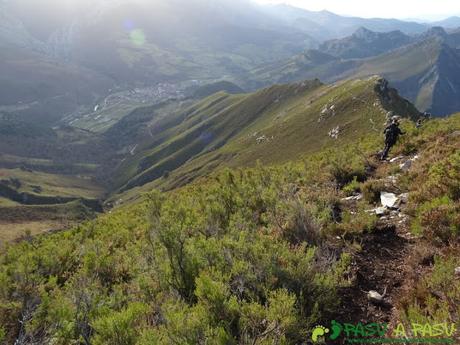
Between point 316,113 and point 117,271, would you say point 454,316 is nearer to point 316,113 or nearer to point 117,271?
point 117,271

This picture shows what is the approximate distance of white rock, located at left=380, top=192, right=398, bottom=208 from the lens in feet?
49.5

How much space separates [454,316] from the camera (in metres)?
7.03

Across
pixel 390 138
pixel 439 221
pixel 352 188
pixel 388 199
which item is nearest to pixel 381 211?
pixel 388 199

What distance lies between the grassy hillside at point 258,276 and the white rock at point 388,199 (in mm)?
582

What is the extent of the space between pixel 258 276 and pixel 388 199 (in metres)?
8.59

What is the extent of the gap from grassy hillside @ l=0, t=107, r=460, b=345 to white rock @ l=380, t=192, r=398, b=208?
0.58 meters

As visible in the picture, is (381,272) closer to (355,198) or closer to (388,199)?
(388,199)

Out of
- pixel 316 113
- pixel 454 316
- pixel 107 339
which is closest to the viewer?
pixel 454 316

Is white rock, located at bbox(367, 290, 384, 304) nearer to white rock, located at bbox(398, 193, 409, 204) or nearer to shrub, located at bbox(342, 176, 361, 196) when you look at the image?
white rock, located at bbox(398, 193, 409, 204)

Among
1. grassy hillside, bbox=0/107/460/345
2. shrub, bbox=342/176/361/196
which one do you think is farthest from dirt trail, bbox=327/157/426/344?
shrub, bbox=342/176/361/196

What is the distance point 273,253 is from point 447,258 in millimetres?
4302

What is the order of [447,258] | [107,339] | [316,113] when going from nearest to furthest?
[107,339] < [447,258] < [316,113]

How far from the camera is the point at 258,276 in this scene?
30.6ft

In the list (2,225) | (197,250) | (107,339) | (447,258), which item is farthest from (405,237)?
(2,225)
